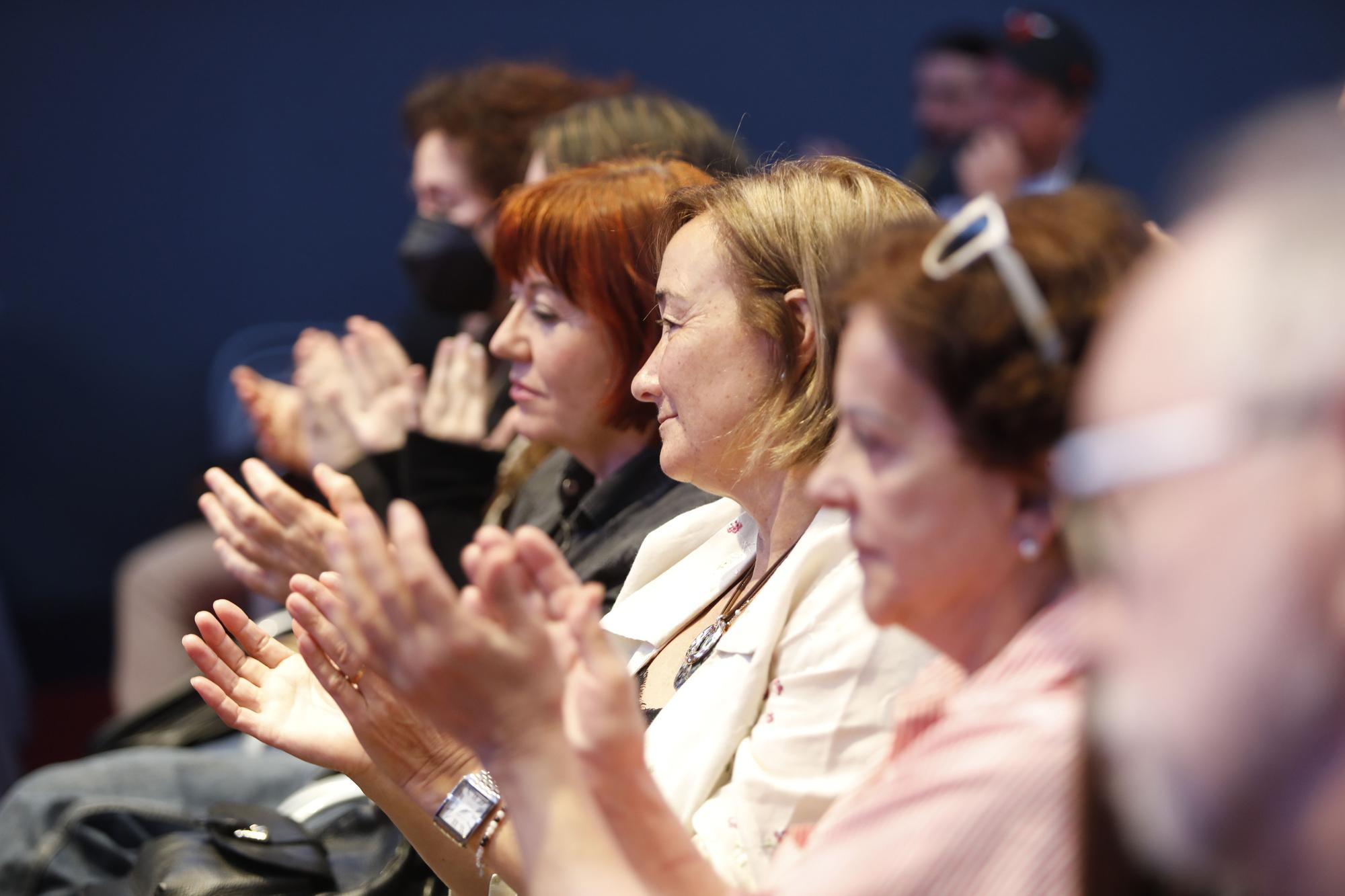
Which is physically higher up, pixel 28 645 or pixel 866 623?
pixel 866 623

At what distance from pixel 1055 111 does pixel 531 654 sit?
3023 millimetres

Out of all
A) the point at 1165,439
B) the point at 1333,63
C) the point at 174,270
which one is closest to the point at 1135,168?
the point at 1333,63

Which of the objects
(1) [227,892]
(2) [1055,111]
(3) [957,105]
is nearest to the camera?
(1) [227,892]

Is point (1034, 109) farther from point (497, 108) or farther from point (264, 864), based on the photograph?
point (264, 864)

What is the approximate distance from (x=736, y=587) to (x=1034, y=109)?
2512 millimetres

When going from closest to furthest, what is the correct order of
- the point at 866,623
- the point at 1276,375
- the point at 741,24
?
the point at 1276,375
the point at 866,623
the point at 741,24

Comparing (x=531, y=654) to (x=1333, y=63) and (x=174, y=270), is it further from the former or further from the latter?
(x=1333, y=63)

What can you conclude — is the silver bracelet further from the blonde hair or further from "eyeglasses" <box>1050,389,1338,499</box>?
"eyeglasses" <box>1050,389,1338,499</box>

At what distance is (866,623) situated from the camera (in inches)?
45.9

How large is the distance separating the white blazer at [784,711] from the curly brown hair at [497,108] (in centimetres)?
163

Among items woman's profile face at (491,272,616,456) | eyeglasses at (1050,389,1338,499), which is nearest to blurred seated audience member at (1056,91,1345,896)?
eyeglasses at (1050,389,1338,499)

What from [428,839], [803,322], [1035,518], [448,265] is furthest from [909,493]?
A: [448,265]

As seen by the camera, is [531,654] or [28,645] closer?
[531,654]

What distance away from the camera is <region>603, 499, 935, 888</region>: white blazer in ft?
3.69
